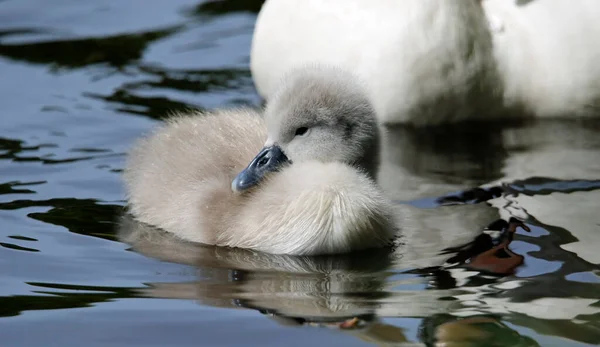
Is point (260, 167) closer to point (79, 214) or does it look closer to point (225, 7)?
point (79, 214)

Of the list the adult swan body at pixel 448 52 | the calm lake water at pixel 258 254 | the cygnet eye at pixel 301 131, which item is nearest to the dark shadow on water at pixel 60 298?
the calm lake water at pixel 258 254

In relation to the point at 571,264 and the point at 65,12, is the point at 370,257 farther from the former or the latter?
the point at 65,12

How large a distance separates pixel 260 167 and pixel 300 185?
0.36ft

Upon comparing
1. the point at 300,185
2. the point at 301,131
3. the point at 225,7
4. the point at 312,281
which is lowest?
the point at 312,281

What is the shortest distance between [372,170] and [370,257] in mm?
249

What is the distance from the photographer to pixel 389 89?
4039 millimetres

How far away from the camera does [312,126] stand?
9.39ft

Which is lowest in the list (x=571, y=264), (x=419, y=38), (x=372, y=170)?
(x=571, y=264)

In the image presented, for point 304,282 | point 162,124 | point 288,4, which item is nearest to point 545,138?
point 288,4

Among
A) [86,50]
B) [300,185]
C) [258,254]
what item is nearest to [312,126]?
[300,185]

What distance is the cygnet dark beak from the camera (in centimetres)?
284

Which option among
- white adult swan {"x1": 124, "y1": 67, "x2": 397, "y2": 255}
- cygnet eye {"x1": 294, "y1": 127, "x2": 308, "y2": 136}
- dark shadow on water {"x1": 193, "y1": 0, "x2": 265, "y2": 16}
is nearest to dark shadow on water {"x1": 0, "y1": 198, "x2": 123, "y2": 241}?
white adult swan {"x1": 124, "y1": 67, "x2": 397, "y2": 255}

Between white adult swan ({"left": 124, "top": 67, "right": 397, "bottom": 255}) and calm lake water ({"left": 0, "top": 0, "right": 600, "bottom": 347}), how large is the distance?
49mm

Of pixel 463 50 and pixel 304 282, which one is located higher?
pixel 463 50
